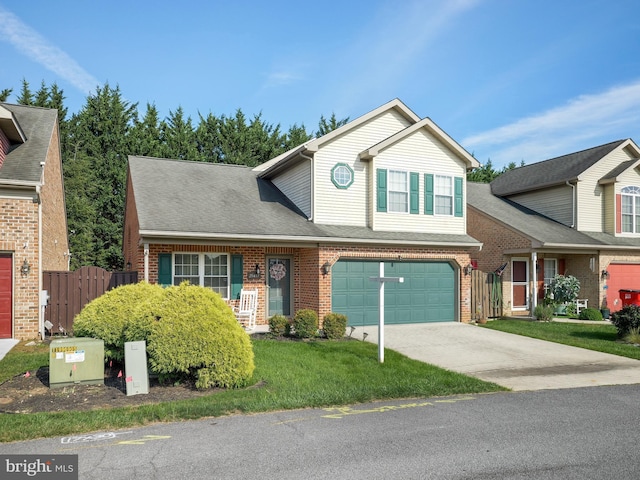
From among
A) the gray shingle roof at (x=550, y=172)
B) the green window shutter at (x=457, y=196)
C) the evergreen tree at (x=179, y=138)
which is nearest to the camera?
the green window shutter at (x=457, y=196)

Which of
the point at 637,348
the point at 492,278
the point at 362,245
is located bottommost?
the point at 637,348

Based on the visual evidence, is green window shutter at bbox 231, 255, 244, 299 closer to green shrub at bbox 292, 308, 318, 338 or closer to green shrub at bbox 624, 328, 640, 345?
green shrub at bbox 292, 308, 318, 338

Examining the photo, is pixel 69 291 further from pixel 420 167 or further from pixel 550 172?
pixel 550 172

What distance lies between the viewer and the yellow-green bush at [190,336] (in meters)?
8.36

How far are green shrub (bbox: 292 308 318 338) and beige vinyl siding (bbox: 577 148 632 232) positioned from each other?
1424 cm

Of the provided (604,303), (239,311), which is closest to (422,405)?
(239,311)

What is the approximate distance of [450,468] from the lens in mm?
5066

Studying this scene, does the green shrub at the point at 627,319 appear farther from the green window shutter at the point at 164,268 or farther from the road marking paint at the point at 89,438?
the road marking paint at the point at 89,438

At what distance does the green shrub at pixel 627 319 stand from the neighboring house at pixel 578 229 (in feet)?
16.0

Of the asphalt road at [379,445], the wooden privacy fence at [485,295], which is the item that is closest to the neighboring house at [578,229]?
the wooden privacy fence at [485,295]

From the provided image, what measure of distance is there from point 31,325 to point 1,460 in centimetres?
889

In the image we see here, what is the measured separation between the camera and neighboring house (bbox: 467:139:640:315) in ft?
69.0

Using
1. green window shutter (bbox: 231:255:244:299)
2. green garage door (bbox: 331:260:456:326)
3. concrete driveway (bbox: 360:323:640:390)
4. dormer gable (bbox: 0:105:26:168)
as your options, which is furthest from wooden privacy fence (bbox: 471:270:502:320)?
dormer gable (bbox: 0:105:26:168)

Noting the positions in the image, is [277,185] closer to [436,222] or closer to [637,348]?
[436,222]
